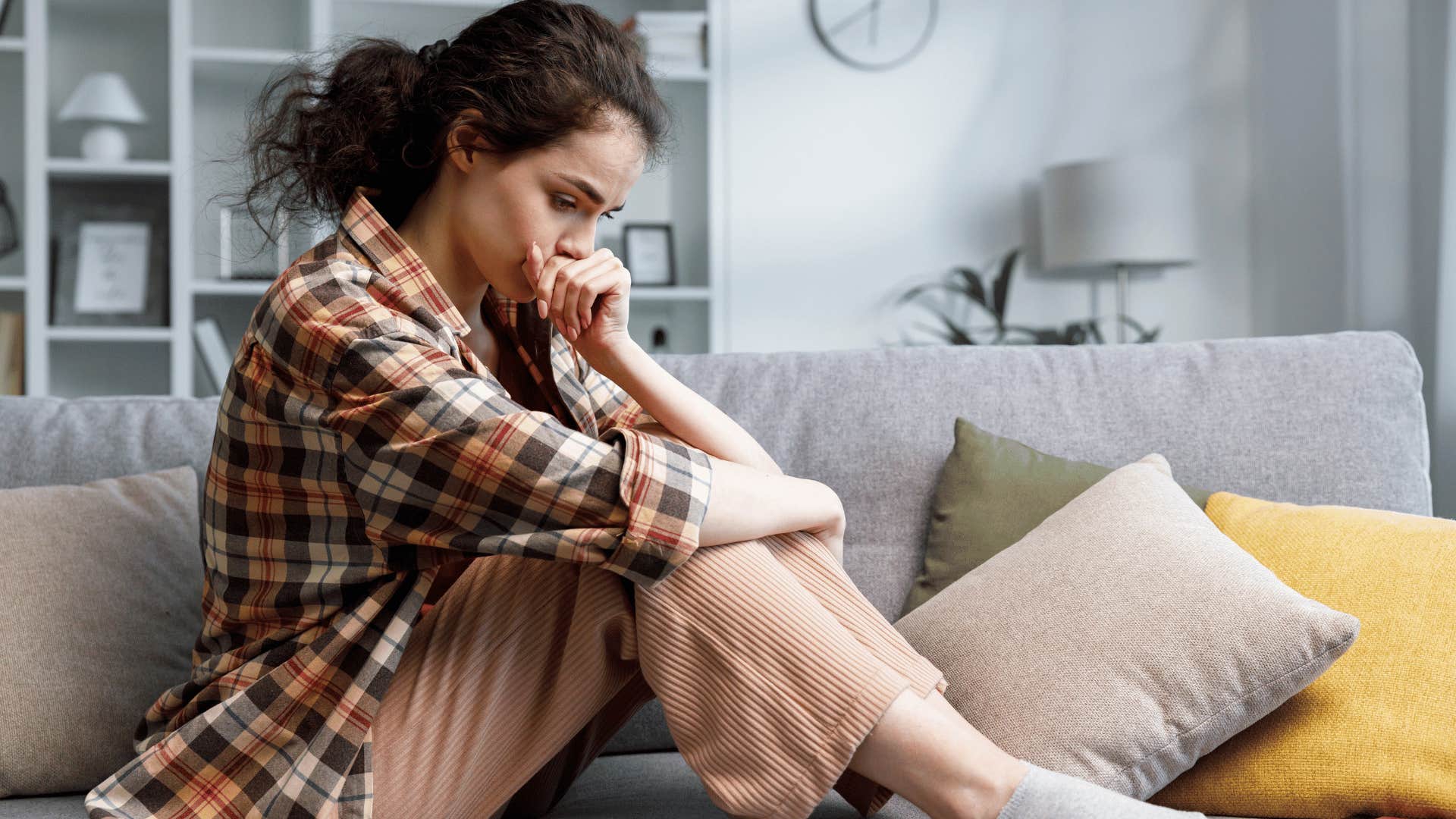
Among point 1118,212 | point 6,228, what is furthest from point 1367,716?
point 6,228

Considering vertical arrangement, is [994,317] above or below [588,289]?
above

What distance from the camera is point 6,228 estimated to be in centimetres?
315

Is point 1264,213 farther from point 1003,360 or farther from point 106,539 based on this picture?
point 106,539

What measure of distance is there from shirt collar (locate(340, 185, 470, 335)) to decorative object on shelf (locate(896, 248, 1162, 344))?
7.34ft

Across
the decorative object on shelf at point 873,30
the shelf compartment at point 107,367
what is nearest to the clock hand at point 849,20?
the decorative object on shelf at point 873,30

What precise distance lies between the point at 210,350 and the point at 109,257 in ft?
1.25

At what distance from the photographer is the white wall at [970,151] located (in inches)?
142

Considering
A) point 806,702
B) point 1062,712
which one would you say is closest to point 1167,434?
point 1062,712

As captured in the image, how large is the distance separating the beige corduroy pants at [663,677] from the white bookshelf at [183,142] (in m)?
2.17

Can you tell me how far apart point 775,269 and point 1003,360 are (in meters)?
2.08

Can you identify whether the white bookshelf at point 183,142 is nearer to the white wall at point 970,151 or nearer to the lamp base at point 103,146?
the lamp base at point 103,146

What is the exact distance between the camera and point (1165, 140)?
3.72 m

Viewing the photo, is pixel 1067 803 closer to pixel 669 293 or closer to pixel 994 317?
pixel 669 293

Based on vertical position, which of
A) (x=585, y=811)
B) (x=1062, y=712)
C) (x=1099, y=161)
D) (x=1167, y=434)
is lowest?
(x=585, y=811)
